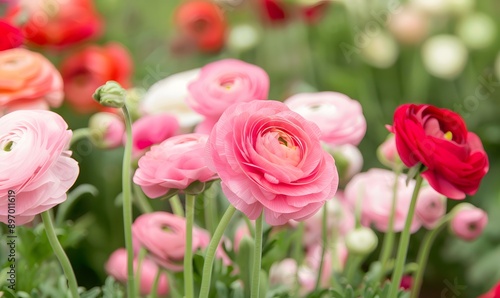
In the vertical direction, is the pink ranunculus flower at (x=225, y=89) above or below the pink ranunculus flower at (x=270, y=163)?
below


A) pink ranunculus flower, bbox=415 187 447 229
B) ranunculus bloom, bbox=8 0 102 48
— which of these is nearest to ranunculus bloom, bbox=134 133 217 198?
pink ranunculus flower, bbox=415 187 447 229

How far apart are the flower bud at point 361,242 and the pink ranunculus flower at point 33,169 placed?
0.26 metres

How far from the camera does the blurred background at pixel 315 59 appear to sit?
1162 mm

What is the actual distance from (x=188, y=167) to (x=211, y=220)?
163 mm

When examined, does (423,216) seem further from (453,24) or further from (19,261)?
(453,24)

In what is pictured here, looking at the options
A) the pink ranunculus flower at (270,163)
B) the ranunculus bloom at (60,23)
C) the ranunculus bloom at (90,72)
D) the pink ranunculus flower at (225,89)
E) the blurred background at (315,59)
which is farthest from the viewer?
the blurred background at (315,59)

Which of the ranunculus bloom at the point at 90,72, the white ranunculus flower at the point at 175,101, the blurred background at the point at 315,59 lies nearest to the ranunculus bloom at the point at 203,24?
the blurred background at the point at 315,59

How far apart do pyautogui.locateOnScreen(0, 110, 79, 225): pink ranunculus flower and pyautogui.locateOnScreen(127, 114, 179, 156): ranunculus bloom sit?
0.41ft

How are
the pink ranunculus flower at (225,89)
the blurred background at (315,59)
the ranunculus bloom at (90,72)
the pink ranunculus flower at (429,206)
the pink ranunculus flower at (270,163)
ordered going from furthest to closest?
1. the blurred background at (315,59)
2. the ranunculus bloom at (90,72)
3. the pink ranunculus flower at (429,206)
4. the pink ranunculus flower at (225,89)
5. the pink ranunculus flower at (270,163)

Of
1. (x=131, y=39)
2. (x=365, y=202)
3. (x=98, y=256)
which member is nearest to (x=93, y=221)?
(x=98, y=256)

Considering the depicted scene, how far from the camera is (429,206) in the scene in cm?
64

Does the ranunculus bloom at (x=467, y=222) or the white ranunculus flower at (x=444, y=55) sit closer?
the ranunculus bloom at (x=467, y=222)

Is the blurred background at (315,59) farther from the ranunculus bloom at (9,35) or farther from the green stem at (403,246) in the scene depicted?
the green stem at (403,246)

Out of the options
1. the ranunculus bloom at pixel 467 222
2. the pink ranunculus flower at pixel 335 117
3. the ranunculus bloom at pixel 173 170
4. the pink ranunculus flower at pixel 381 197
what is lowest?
the pink ranunculus flower at pixel 381 197
